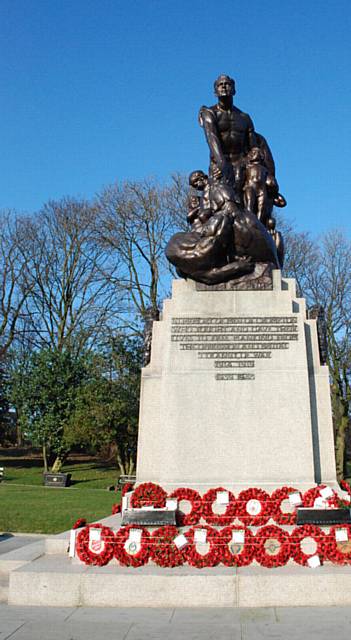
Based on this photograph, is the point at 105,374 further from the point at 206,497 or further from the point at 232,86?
the point at 206,497

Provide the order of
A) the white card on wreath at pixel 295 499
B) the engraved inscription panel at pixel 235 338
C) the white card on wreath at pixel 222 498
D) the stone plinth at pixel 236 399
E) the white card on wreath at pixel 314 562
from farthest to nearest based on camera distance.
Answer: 1. the engraved inscription panel at pixel 235 338
2. the stone plinth at pixel 236 399
3. the white card on wreath at pixel 222 498
4. the white card on wreath at pixel 295 499
5. the white card on wreath at pixel 314 562

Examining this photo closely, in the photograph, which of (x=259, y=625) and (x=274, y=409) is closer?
(x=259, y=625)

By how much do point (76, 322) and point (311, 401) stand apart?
90.3 feet

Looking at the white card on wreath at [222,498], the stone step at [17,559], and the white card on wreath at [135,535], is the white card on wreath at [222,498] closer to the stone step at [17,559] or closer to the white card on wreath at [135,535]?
the white card on wreath at [135,535]

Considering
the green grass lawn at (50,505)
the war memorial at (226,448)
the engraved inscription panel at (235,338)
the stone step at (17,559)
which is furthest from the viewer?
the green grass lawn at (50,505)

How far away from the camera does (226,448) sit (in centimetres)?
795

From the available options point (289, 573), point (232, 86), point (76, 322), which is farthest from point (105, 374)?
point (289, 573)

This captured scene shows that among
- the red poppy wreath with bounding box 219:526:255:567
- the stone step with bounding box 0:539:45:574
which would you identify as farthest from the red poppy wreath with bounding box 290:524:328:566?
the stone step with bounding box 0:539:45:574

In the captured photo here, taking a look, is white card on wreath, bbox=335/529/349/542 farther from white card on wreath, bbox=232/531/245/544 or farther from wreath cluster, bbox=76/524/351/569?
white card on wreath, bbox=232/531/245/544

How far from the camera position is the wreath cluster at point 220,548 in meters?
5.78

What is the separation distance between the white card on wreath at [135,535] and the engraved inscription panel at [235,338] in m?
2.83

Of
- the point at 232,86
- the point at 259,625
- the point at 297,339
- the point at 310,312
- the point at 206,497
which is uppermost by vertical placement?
the point at 232,86

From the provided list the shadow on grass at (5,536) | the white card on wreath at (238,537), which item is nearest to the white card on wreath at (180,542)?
the white card on wreath at (238,537)

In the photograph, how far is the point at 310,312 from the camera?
31.3ft
